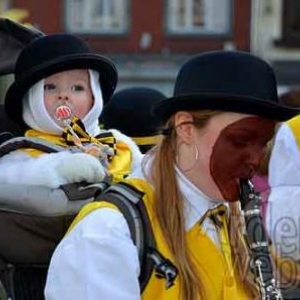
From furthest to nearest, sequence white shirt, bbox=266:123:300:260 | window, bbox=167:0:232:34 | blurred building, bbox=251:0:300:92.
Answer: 1. window, bbox=167:0:232:34
2. blurred building, bbox=251:0:300:92
3. white shirt, bbox=266:123:300:260

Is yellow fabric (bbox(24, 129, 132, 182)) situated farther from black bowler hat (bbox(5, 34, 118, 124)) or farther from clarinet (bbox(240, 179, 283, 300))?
clarinet (bbox(240, 179, 283, 300))

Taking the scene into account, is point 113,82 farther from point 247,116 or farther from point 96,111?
point 247,116

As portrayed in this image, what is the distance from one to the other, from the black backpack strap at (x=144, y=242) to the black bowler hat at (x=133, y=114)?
160cm

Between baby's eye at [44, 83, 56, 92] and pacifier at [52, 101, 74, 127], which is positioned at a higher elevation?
baby's eye at [44, 83, 56, 92]

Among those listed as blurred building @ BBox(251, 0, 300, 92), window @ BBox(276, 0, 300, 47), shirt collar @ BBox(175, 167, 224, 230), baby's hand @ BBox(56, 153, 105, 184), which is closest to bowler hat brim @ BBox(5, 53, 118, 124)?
baby's hand @ BBox(56, 153, 105, 184)

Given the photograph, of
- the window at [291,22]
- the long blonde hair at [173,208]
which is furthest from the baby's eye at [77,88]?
the window at [291,22]

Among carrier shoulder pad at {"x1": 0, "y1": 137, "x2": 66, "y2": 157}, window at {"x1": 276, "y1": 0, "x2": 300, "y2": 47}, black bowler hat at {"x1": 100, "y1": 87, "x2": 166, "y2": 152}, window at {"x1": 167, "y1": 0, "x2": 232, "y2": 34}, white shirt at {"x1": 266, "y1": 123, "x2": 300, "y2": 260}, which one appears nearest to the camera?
carrier shoulder pad at {"x1": 0, "y1": 137, "x2": 66, "y2": 157}

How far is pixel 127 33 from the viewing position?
15539 millimetres

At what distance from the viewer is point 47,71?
2.42 m

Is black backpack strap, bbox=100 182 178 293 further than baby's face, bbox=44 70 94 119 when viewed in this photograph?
No

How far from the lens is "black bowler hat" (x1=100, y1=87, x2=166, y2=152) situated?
11.9 feet

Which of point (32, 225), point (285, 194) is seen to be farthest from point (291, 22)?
point (32, 225)

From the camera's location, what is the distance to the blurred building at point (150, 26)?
50.3 ft

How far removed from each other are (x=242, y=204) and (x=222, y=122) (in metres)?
0.19
